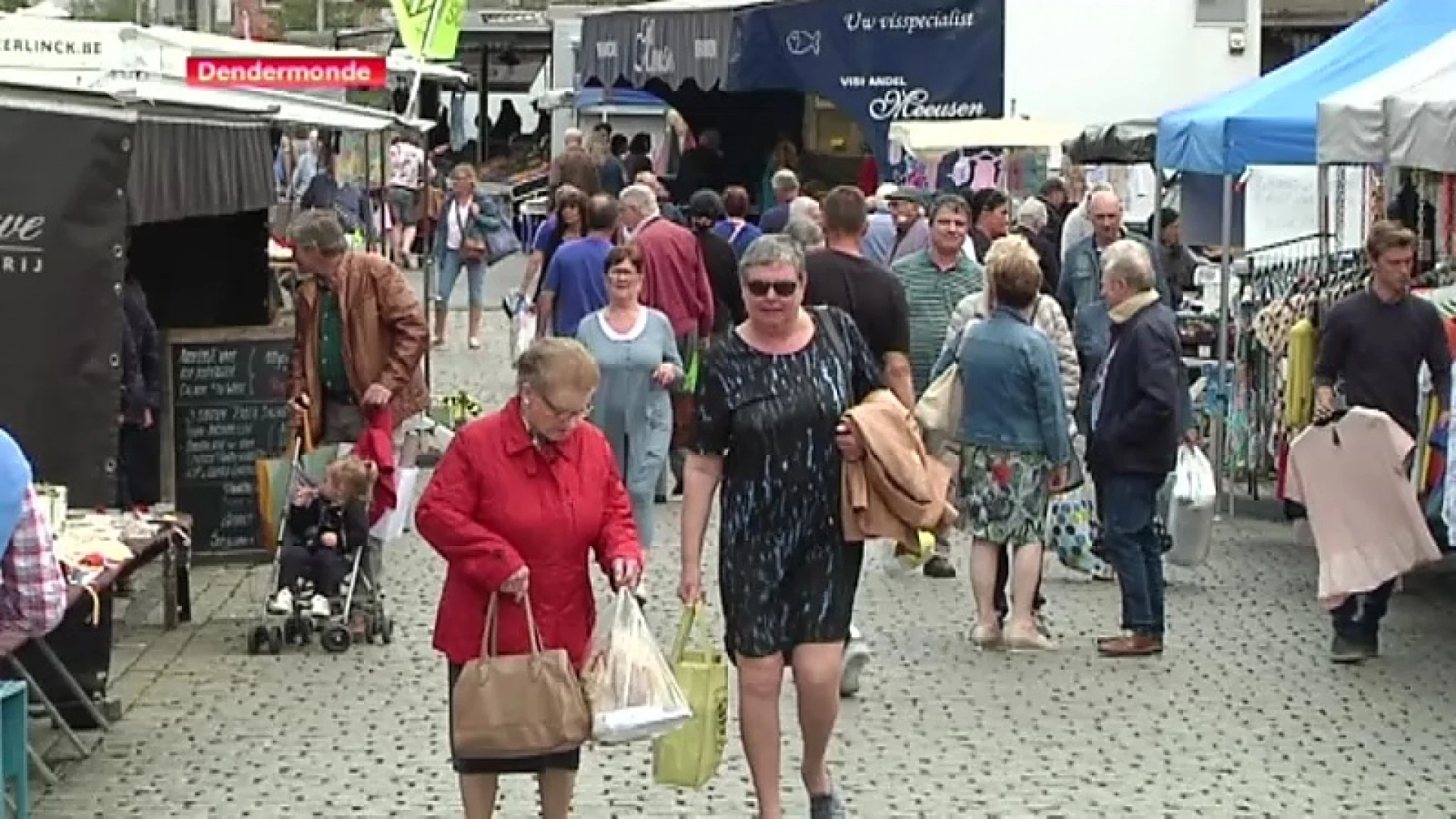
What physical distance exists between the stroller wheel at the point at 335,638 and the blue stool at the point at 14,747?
12.1 ft

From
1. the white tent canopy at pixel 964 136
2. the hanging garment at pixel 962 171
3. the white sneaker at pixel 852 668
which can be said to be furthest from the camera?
the hanging garment at pixel 962 171

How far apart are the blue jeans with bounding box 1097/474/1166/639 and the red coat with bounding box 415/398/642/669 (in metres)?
4.31

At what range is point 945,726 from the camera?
32.2 feet

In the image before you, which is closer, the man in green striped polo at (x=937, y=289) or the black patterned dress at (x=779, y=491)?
the black patterned dress at (x=779, y=491)

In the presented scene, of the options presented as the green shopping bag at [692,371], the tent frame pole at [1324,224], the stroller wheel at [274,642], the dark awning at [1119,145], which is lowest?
the stroller wheel at [274,642]

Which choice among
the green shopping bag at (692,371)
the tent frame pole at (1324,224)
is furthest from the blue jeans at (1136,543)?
the tent frame pole at (1324,224)

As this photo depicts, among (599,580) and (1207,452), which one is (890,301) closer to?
(599,580)

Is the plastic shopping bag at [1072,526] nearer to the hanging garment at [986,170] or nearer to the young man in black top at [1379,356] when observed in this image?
the young man in black top at [1379,356]

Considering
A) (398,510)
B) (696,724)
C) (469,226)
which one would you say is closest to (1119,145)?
(469,226)

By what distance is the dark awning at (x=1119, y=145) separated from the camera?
2144 centimetres

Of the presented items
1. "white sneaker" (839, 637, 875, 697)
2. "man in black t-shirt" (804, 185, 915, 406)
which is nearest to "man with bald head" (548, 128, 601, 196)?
"man in black t-shirt" (804, 185, 915, 406)

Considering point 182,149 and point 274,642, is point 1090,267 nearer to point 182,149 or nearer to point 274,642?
point 274,642

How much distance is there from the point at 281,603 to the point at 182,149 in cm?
185

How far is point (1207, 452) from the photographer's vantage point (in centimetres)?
1594
